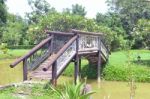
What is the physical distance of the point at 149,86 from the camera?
19.5 m

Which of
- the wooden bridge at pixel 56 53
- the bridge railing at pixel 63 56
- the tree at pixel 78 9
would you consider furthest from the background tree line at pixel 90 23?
the bridge railing at pixel 63 56

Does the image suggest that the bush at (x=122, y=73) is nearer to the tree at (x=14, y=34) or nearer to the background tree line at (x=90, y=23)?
the background tree line at (x=90, y=23)

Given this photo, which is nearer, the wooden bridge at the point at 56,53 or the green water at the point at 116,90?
the wooden bridge at the point at 56,53

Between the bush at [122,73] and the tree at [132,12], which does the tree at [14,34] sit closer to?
the tree at [132,12]

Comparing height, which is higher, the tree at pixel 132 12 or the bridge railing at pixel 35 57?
the tree at pixel 132 12

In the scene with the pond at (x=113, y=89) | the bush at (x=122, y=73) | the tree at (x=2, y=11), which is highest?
the tree at (x=2, y=11)

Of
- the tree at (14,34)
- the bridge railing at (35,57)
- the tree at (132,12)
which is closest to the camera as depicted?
the bridge railing at (35,57)

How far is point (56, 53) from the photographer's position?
17281 mm

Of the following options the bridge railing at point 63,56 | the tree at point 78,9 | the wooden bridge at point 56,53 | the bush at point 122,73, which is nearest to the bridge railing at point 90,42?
the wooden bridge at point 56,53

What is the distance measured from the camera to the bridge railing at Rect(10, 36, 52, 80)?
597 inches

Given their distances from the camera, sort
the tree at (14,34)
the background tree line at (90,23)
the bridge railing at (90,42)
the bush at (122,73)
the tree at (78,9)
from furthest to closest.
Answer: the tree at (78,9), the tree at (14,34), the background tree line at (90,23), the bush at (122,73), the bridge railing at (90,42)

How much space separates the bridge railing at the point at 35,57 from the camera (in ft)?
49.7

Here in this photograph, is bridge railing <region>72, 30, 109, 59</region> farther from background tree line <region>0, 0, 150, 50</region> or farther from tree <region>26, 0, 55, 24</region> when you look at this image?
tree <region>26, 0, 55, 24</region>

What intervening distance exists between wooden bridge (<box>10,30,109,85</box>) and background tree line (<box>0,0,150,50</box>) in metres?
7.55
